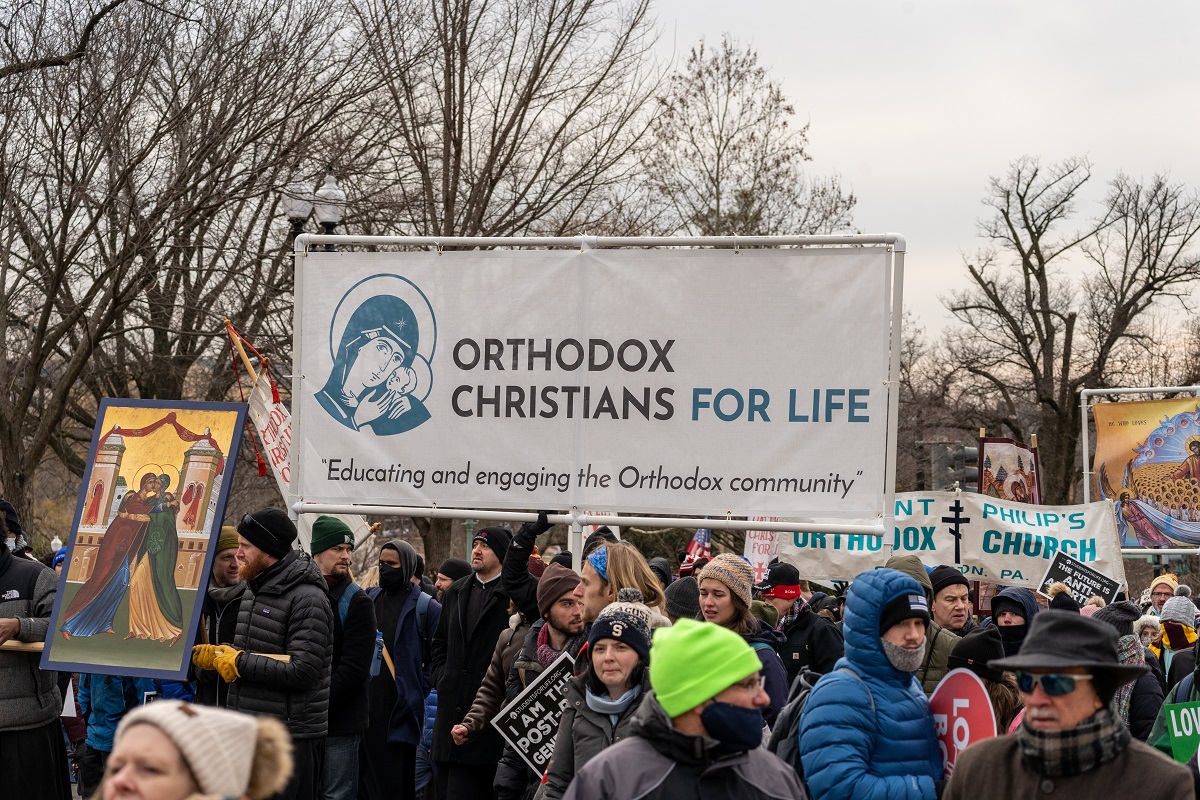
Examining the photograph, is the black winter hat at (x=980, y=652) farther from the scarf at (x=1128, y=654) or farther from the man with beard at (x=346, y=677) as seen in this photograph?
the man with beard at (x=346, y=677)

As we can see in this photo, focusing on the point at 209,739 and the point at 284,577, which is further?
the point at 284,577

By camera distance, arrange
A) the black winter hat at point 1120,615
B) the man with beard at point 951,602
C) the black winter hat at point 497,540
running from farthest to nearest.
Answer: the black winter hat at point 1120,615
the black winter hat at point 497,540
the man with beard at point 951,602

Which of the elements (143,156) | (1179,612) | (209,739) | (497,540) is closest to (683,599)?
(497,540)

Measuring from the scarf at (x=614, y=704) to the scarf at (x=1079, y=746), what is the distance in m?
1.74

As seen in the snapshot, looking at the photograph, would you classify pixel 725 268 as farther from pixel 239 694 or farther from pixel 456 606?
pixel 239 694

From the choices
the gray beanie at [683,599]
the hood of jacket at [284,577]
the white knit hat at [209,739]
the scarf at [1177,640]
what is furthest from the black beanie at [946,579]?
the white knit hat at [209,739]

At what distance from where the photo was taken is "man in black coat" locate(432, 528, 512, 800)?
24.2 feet

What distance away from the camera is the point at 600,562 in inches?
245

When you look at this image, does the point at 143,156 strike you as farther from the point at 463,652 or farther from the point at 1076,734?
the point at 1076,734

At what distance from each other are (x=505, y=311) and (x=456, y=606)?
69.2 inches

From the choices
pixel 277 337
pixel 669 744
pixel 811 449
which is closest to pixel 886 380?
pixel 811 449

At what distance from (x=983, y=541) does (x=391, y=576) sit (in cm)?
679

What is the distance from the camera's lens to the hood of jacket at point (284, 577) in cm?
670

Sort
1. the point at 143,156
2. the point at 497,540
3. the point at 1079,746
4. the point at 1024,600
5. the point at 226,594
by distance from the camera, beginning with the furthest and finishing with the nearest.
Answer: the point at 143,156 < the point at 497,540 < the point at 226,594 < the point at 1024,600 < the point at 1079,746
